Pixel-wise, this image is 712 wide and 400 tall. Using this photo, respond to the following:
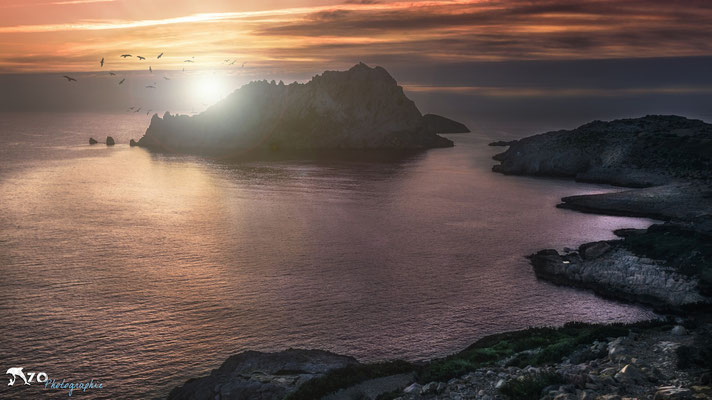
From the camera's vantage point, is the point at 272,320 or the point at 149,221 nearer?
the point at 272,320

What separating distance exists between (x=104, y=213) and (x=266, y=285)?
45786 mm

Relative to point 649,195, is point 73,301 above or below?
below

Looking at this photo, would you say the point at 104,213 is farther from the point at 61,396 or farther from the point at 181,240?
the point at 61,396

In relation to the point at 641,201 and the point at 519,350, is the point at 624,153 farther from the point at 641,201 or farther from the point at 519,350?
the point at 519,350

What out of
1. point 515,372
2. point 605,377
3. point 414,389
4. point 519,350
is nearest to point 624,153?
point 519,350

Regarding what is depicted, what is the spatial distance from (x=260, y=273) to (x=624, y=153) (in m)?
100

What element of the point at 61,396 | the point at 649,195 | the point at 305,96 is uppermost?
the point at 305,96

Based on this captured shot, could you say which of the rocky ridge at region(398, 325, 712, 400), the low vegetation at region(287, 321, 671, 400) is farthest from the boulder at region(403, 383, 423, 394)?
the low vegetation at region(287, 321, 671, 400)

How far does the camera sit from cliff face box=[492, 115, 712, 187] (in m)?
113

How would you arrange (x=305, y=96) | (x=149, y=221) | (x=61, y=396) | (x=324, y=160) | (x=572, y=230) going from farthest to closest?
(x=305, y=96) < (x=324, y=160) < (x=149, y=221) < (x=572, y=230) < (x=61, y=396)

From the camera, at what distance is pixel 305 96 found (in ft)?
655

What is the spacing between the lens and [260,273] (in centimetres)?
5503

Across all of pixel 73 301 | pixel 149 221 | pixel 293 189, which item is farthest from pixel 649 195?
pixel 73 301

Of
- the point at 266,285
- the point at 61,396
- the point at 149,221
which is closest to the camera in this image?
the point at 61,396
